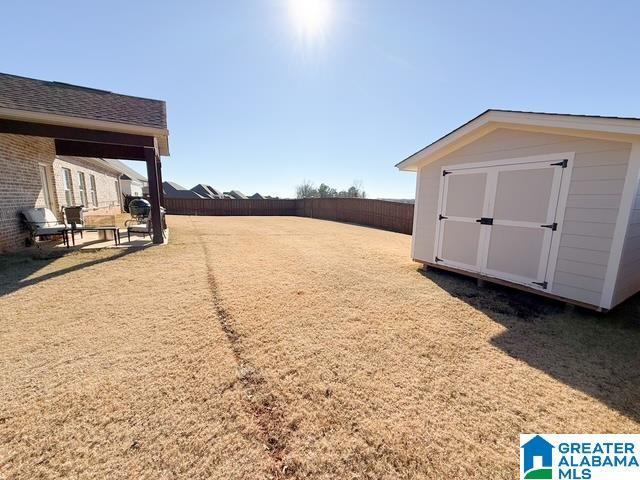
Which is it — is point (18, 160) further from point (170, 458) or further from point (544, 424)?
point (544, 424)

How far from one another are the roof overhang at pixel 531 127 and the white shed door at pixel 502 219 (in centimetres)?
50

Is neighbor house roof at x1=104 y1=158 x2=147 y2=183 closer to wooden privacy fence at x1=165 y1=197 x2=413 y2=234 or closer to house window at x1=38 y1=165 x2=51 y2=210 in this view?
wooden privacy fence at x1=165 y1=197 x2=413 y2=234

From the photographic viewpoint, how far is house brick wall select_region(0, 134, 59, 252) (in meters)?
6.29

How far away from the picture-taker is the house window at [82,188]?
11.7 metres

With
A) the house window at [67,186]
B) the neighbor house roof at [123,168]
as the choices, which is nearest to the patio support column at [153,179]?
the house window at [67,186]

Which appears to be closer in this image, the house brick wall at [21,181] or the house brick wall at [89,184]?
the house brick wall at [21,181]

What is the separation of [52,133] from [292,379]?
772 cm

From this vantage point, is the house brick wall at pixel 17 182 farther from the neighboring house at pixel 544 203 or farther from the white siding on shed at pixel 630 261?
the white siding on shed at pixel 630 261

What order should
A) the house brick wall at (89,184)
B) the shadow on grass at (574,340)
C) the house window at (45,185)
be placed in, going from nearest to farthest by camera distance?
the shadow on grass at (574,340)
the house window at (45,185)
the house brick wall at (89,184)

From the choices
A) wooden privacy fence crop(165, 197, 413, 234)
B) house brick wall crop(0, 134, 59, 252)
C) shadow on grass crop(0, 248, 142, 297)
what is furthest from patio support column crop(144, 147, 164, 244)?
wooden privacy fence crop(165, 197, 413, 234)

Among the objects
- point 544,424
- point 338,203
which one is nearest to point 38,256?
point 544,424

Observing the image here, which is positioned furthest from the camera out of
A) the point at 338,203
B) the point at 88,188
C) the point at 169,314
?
the point at 338,203

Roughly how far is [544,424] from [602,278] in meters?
2.90

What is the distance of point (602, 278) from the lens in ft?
12.1
